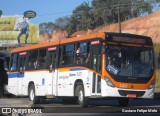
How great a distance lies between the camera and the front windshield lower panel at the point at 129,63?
18.7 metres

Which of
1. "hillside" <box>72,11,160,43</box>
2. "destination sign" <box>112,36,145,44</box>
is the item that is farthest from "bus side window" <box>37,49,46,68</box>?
"hillside" <box>72,11,160,43</box>

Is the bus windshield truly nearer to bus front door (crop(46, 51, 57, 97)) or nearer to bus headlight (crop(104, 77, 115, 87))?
bus headlight (crop(104, 77, 115, 87))

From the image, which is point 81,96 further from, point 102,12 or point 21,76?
point 102,12

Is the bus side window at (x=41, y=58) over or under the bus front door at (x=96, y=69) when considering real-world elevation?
over

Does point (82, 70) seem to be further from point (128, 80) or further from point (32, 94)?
point (32, 94)

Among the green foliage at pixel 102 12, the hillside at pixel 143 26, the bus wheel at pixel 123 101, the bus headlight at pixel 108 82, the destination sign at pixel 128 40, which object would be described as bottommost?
the bus wheel at pixel 123 101

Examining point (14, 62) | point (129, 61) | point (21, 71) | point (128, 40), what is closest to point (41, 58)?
point (21, 71)

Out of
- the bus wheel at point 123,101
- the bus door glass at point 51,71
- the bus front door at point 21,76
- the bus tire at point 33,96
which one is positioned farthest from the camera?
the bus front door at point 21,76

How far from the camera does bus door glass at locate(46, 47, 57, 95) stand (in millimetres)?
22469

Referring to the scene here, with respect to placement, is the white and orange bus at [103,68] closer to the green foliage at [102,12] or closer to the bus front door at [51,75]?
the bus front door at [51,75]

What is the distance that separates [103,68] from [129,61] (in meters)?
1.16

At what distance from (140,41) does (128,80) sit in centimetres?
195

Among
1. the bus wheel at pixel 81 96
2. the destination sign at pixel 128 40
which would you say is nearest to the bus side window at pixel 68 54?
the bus wheel at pixel 81 96

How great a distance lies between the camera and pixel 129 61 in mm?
18969
